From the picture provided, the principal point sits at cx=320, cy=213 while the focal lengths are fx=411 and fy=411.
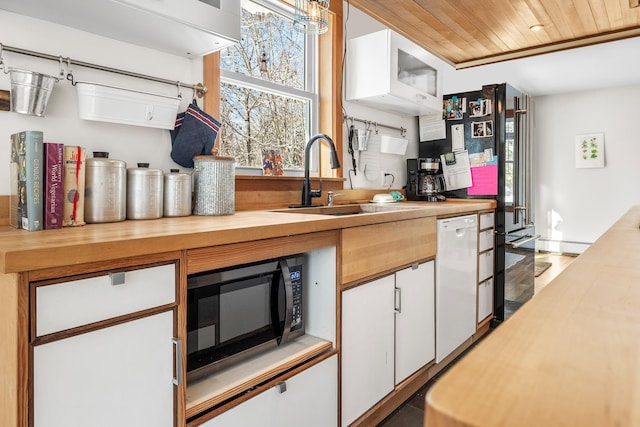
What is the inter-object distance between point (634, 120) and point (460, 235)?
17.1ft

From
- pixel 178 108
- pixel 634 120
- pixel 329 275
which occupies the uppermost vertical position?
pixel 634 120

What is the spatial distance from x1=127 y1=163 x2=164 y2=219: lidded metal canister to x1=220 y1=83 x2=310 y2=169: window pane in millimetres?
648

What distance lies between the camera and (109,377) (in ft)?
3.10

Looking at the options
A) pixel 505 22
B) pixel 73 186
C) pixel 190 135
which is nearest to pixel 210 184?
pixel 190 135

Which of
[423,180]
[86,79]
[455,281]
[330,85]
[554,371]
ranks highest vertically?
[330,85]

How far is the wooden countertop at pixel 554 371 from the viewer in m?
0.27

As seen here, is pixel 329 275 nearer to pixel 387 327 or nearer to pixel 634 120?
pixel 387 327

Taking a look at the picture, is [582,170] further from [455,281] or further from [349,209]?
[349,209]

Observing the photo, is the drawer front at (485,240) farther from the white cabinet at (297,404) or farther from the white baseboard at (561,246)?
the white baseboard at (561,246)

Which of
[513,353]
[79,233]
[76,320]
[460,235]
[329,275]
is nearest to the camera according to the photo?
[513,353]

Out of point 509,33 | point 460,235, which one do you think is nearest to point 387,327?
point 460,235

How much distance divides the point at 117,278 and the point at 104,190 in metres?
0.52

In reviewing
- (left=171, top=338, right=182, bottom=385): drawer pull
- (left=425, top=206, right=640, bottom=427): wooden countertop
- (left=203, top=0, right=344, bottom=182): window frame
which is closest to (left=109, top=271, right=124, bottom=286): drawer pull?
(left=171, top=338, right=182, bottom=385): drawer pull

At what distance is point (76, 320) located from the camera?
0.90 meters
